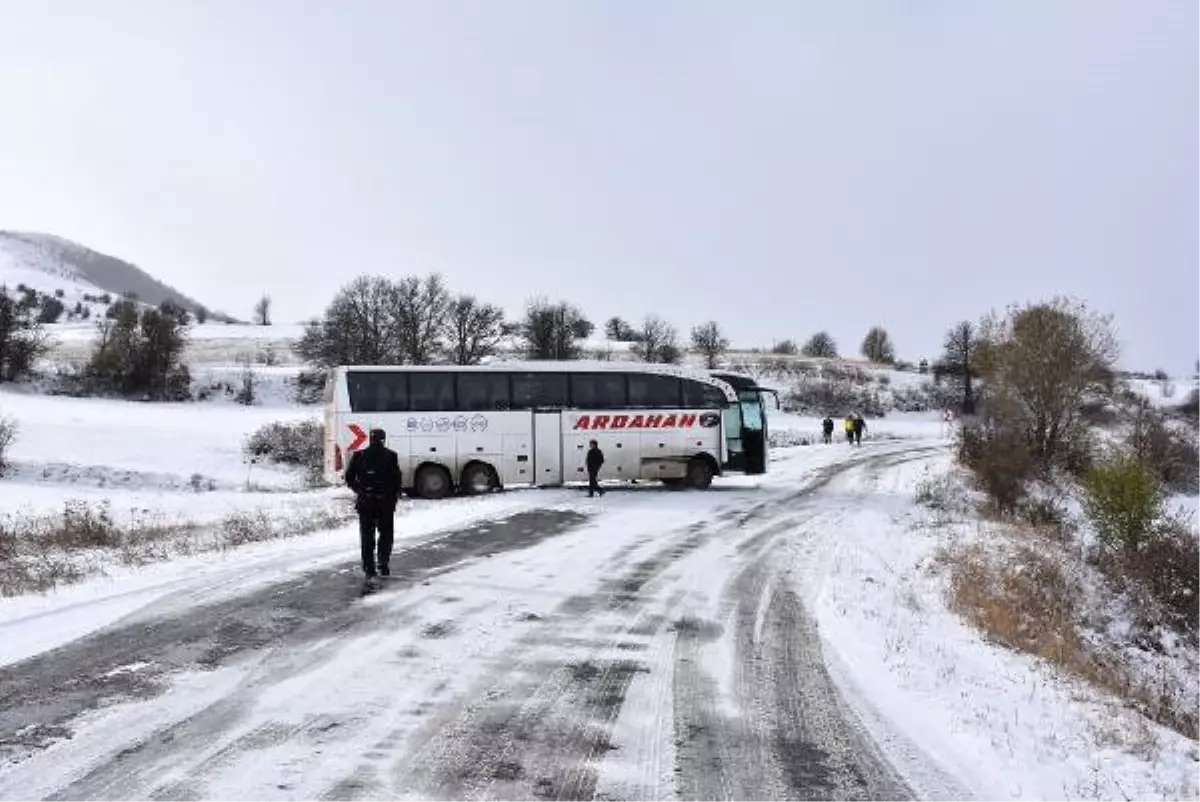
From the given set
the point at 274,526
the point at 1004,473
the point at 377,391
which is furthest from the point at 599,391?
the point at 1004,473

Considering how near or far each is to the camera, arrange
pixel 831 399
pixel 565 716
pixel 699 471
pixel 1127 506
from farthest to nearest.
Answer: pixel 831 399 → pixel 699 471 → pixel 1127 506 → pixel 565 716

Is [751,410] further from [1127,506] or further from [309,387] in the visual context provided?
[309,387]

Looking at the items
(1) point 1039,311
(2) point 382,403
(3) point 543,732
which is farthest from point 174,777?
(1) point 1039,311

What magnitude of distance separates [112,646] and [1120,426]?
47.3 meters

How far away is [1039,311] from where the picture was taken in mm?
37906

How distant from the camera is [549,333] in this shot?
303ft

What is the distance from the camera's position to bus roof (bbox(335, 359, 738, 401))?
23.9 m

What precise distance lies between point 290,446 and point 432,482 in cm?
2379

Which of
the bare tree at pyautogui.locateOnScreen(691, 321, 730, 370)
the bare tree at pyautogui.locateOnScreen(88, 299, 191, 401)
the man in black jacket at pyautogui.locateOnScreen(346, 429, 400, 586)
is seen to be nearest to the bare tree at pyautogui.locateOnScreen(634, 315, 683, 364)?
the bare tree at pyautogui.locateOnScreen(691, 321, 730, 370)

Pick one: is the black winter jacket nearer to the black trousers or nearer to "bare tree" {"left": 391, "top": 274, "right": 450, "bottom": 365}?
the black trousers

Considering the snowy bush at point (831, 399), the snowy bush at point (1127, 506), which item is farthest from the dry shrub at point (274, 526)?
the snowy bush at point (831, 399)

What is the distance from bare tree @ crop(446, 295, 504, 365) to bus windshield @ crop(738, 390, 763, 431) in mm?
58552

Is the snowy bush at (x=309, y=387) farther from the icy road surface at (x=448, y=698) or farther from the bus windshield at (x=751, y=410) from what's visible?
the icy road surface at (x=448, y=698)

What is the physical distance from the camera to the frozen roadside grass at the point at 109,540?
40.5 feet
